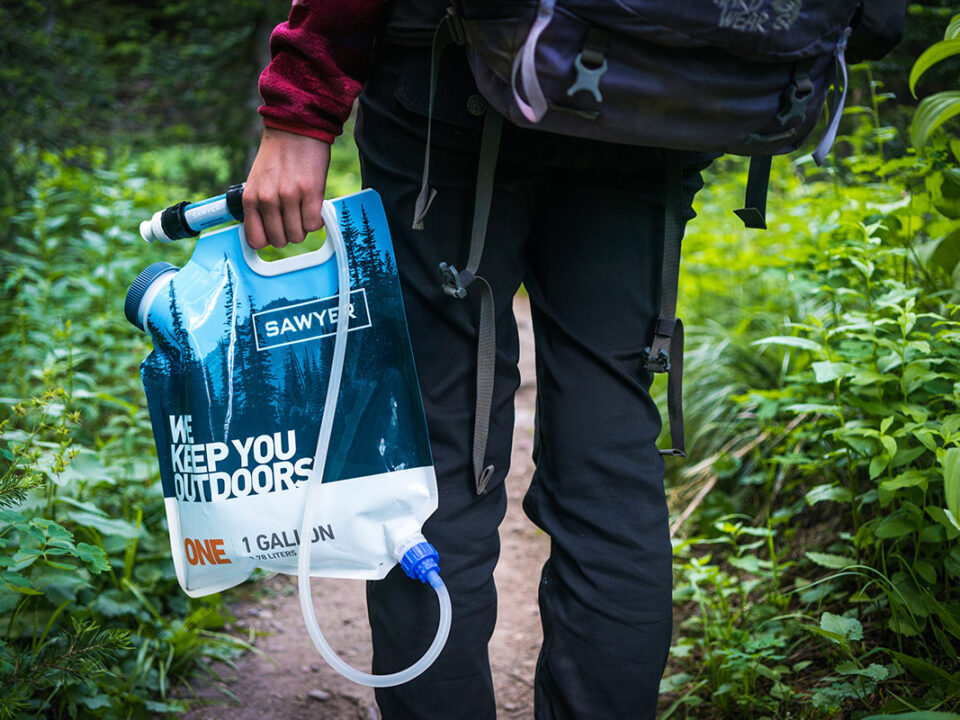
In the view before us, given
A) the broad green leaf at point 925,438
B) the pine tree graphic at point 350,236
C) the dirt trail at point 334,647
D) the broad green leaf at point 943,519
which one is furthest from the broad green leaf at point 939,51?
the dirt trail at point 334,647

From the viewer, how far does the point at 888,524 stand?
1425 mm

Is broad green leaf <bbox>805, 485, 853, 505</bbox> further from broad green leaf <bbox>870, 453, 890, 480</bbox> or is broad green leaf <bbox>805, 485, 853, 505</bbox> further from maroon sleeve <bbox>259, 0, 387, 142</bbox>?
maroon sleeve <bbox>259, 0, 387, 142</bbox>

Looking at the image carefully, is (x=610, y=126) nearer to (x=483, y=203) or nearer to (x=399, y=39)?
(x=483, y=203)

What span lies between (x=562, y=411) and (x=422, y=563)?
31 centimetres

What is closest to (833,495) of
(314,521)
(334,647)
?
(314,521)

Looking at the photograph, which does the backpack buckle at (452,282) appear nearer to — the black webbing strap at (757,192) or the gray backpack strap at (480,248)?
the gray backpack strap at (480,248)

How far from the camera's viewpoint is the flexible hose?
1065 millimetres

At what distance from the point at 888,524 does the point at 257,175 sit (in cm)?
130

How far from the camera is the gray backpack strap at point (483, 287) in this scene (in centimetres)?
100

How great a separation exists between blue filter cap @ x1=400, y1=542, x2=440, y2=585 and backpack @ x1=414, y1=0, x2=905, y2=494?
602mm

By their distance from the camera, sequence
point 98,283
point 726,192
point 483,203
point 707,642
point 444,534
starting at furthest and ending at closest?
point 726,192, point 98,283, point 707,642, point 444,534, point 483,203

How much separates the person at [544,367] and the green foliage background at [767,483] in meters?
0.44

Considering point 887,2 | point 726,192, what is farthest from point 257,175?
point 726,192

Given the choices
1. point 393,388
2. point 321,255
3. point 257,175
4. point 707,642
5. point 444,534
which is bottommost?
point 707,642
